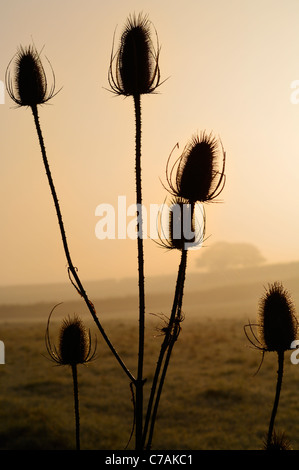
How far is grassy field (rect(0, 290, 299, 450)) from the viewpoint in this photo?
32.4 m

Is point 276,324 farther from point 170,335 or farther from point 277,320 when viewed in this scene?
point 170,335

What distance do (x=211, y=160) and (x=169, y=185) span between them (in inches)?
12.6

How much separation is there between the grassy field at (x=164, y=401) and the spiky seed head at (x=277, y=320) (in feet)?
70.2

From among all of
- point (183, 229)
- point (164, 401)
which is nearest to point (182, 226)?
point (183, 229)

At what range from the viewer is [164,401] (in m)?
39.9

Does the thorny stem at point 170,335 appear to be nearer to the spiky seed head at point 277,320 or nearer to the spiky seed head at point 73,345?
the spiky seed head at point 277,320

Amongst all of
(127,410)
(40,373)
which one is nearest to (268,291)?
(127,410)

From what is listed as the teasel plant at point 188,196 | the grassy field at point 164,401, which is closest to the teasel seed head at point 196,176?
the teasel plant at point 188,196

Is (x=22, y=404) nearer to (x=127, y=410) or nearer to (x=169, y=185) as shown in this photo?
(x=127, y=410)

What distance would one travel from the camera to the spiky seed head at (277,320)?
3480mm

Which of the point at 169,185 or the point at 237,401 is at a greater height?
the point at 169,185

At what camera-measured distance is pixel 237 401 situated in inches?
1566

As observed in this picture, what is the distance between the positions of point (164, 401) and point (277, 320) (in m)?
38.1

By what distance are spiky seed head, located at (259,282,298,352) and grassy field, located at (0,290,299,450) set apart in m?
21.4
